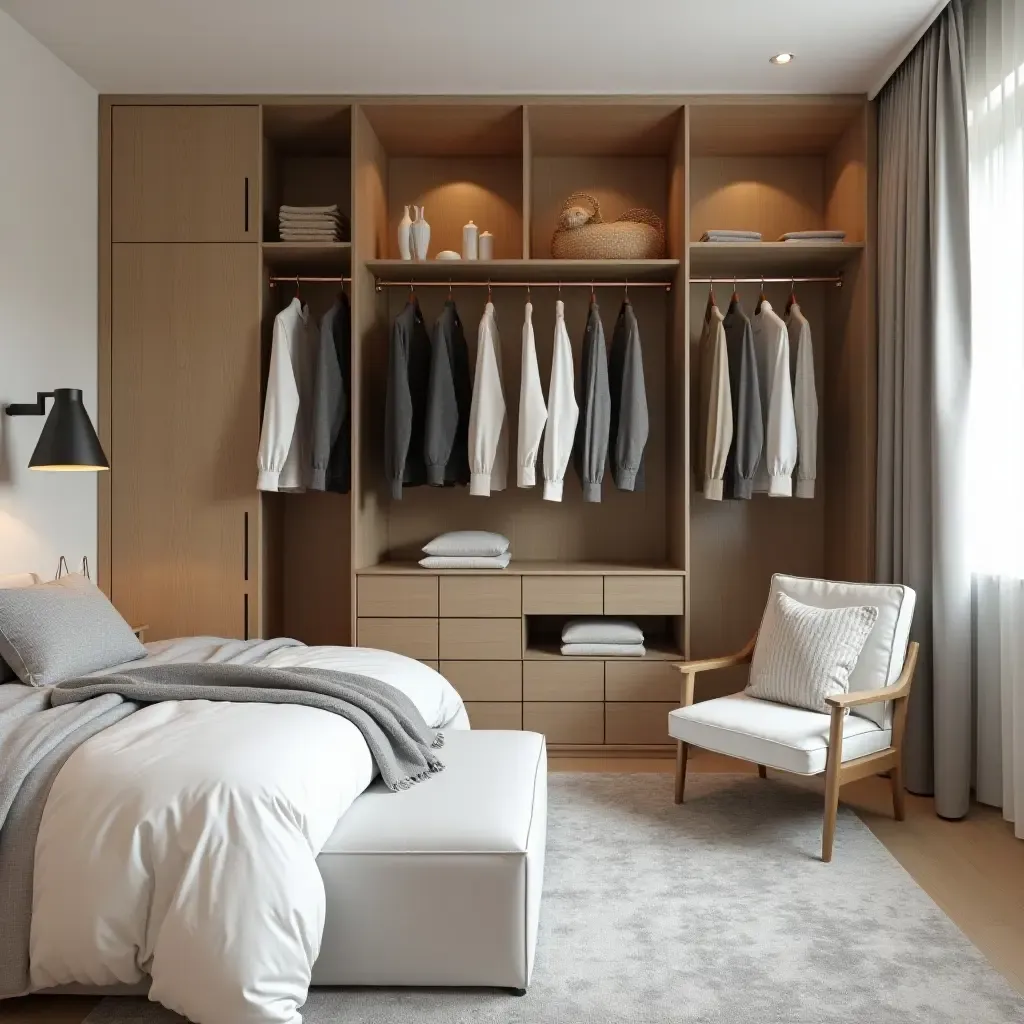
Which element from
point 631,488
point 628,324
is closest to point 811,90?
point 628,324

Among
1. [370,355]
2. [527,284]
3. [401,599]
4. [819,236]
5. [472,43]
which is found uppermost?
[472,43]

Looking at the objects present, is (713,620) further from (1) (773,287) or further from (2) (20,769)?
(2) (20,769)

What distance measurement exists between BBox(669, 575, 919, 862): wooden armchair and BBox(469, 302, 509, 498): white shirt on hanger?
1250 mm

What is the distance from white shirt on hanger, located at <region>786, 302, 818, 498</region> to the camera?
4.17m

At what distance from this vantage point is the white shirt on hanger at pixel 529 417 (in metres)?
4.11

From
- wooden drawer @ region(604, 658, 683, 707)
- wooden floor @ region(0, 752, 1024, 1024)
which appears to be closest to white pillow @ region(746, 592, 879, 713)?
wooden floor @ region(0, 752, 1024, 1024)

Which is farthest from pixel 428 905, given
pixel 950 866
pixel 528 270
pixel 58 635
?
pixel 528 270

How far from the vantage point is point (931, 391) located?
345 cm

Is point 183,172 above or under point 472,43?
under

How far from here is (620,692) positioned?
13.3ft

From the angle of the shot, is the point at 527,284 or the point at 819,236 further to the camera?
the point at 527,284

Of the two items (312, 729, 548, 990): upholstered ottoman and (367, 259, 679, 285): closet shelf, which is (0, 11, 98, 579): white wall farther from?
(312, 729, 548, 990): upholstered ottoman

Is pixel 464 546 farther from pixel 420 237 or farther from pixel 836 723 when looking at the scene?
pixel 836 723

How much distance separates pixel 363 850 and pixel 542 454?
2502mm
